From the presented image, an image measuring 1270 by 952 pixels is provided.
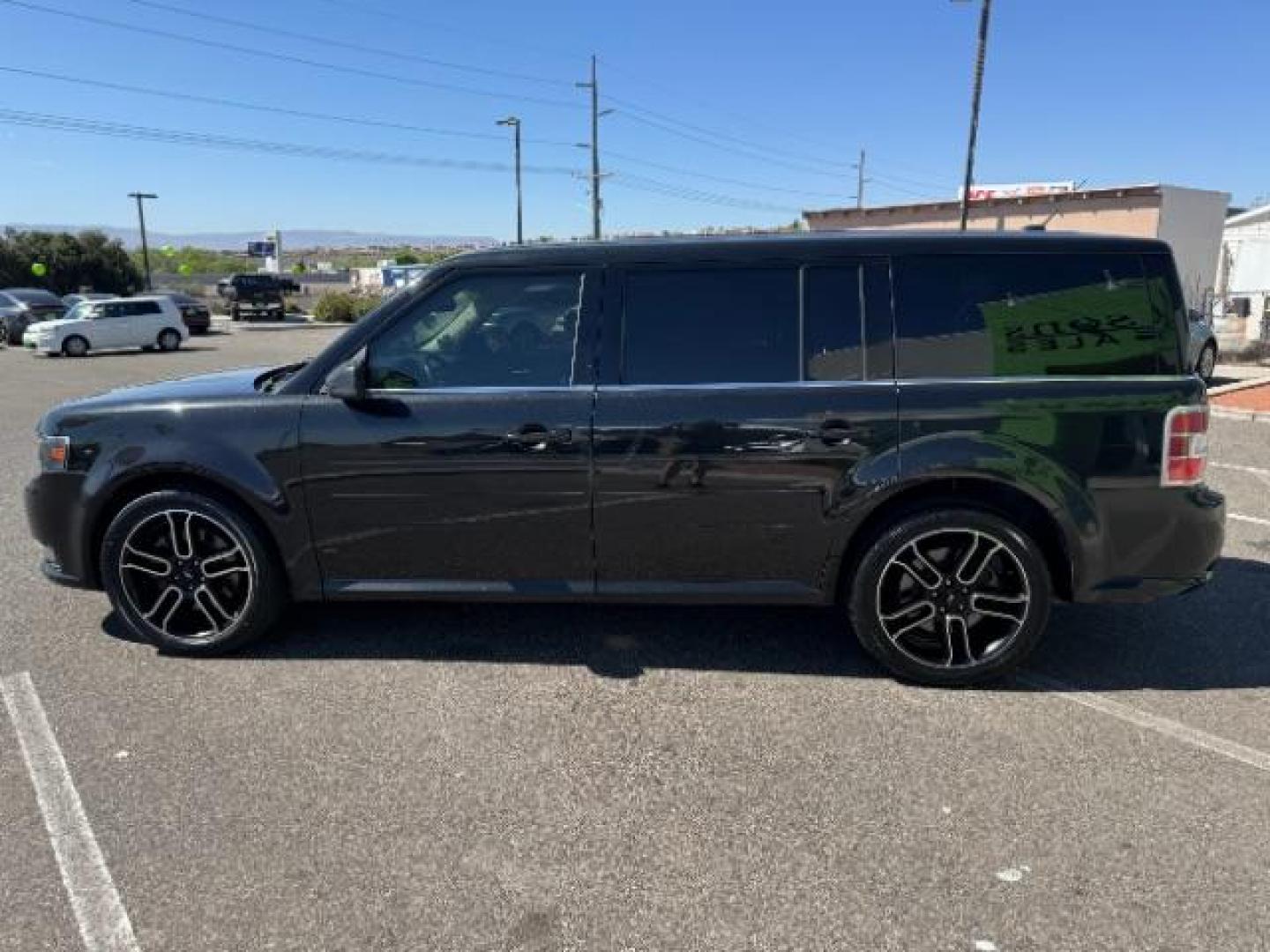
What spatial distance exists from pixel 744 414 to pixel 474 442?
112 centimetres

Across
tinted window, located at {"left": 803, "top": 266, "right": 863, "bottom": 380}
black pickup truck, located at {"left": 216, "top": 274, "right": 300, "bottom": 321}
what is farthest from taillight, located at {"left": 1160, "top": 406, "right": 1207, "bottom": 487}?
black pickup truck, located at {"left": 216, "top": 274, "right": 300, "bottom": 321}

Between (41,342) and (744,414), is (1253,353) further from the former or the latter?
(41,342)

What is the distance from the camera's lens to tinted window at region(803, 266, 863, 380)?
12.1ft

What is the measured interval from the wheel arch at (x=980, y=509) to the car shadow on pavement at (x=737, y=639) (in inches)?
21.8

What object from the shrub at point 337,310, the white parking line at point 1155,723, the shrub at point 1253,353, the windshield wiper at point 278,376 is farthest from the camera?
the shrub at point 337,310

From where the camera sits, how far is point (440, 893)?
2.54 metres

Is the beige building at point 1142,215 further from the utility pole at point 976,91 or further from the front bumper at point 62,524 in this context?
the front bumper at point 62,524

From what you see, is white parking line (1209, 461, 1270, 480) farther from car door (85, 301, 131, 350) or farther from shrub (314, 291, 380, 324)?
shrub (314, 291, 380, 324)

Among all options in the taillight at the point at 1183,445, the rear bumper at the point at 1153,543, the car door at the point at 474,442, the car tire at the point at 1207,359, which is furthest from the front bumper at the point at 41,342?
the taillight at the point at 1183,445

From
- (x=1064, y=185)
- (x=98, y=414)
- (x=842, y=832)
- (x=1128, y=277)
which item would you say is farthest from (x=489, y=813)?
(x=1064, y=185)

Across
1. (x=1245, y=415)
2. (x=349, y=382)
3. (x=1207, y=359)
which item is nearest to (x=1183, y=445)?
(x=349, y=382)

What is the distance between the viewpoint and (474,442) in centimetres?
376

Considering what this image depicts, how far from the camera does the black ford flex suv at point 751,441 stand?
142 inches

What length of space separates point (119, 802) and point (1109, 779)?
331 cm
